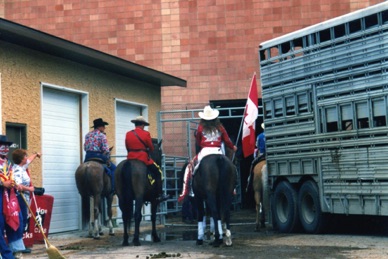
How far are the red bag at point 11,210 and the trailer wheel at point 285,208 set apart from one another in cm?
701

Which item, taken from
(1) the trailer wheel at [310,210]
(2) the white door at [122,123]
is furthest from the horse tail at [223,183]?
(2) the white door at [122,123]

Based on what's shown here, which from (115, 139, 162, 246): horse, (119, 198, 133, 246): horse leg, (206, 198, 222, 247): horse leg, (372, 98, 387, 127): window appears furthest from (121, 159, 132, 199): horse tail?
(372, 98, 387, 127): window

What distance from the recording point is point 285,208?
18.3 meters

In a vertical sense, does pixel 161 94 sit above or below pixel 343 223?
above

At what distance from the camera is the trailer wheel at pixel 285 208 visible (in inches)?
695

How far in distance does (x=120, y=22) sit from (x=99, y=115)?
23.5 ft

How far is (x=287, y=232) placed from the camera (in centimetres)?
1788

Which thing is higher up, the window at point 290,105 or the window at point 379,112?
the window at point 290,105

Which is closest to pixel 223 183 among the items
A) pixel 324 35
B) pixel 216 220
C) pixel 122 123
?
pixel 216 220

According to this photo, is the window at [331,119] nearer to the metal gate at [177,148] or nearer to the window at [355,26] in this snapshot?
the window at [355,26]

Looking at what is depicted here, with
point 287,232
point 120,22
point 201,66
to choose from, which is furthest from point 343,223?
point 120,22

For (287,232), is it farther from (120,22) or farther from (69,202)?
(120,22)

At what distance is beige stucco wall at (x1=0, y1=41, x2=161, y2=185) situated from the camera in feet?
56.0

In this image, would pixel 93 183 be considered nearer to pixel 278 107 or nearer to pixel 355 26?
pixel 278 107
